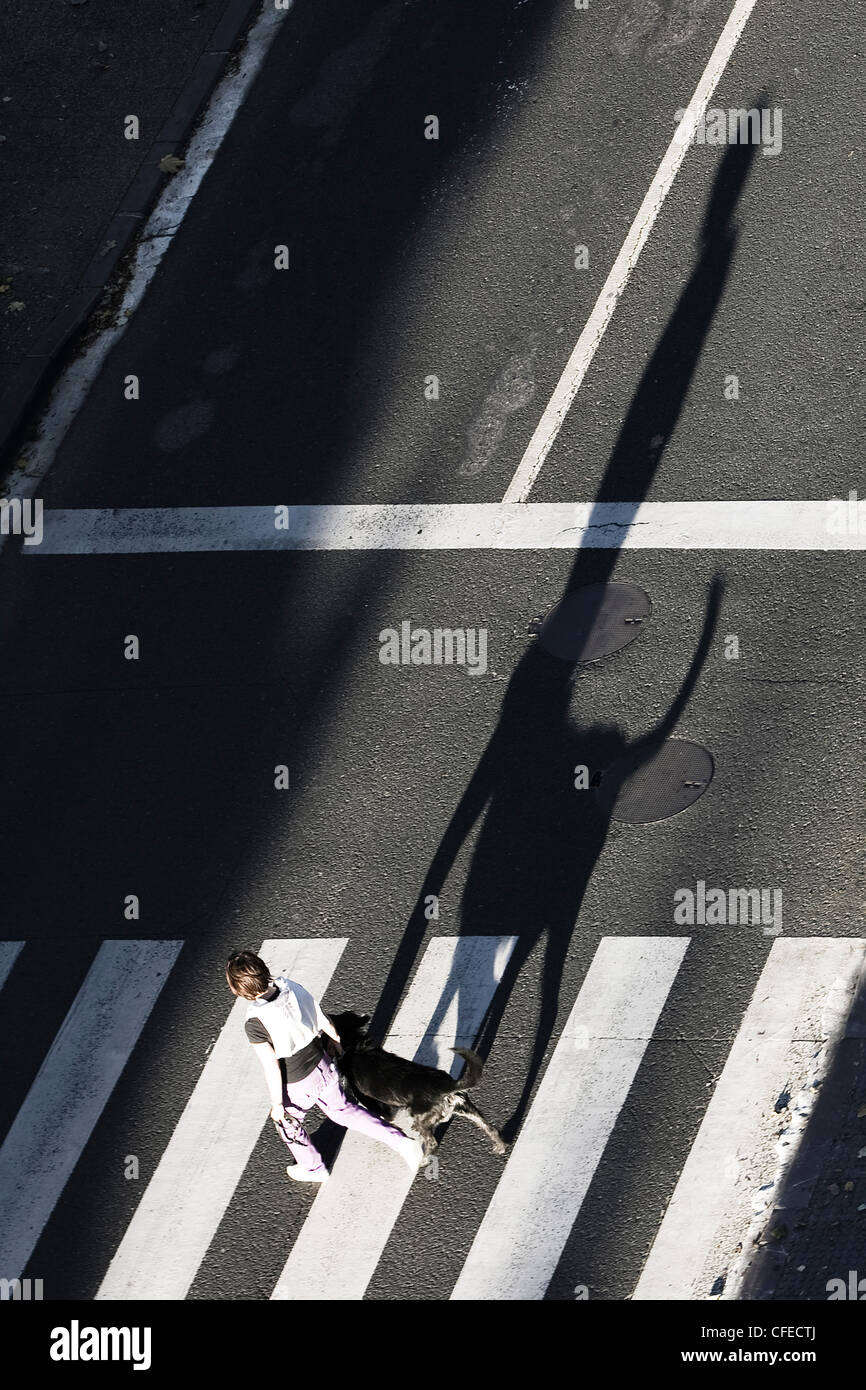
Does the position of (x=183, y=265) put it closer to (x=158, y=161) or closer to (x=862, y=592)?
(x=158, y=161)

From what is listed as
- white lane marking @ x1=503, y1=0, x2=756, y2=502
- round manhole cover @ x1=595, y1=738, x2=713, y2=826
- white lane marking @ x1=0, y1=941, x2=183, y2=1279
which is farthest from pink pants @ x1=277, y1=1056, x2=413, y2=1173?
white lane marking @ x1=503, y1=0, x2=756, y2=502

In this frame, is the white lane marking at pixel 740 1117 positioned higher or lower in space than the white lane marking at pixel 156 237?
lower

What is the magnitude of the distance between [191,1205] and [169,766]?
2786 millimetres

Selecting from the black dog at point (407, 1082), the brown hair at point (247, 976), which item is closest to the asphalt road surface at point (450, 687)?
the black dog at point (407, 1082)

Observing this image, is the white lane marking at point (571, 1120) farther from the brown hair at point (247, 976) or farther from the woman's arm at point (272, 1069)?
the brown hair at point (247, 976)

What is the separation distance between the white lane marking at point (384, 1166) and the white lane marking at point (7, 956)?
2293mm

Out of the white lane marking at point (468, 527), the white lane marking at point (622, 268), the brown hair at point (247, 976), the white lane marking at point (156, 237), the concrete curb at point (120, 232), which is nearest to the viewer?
the brown hair at point (247, 976)

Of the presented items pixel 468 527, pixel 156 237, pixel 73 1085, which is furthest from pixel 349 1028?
pixel 156 237

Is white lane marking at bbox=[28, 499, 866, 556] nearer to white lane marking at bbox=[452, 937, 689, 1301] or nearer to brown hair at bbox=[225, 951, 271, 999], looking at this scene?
white lane marking at bbox=[452, 937, 689, 1301]

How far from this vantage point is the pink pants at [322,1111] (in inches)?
280

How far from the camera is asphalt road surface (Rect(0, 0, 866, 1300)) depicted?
7520 millimetres

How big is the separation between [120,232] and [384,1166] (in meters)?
8.63

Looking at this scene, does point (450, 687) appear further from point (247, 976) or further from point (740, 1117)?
point (740, 1117)
